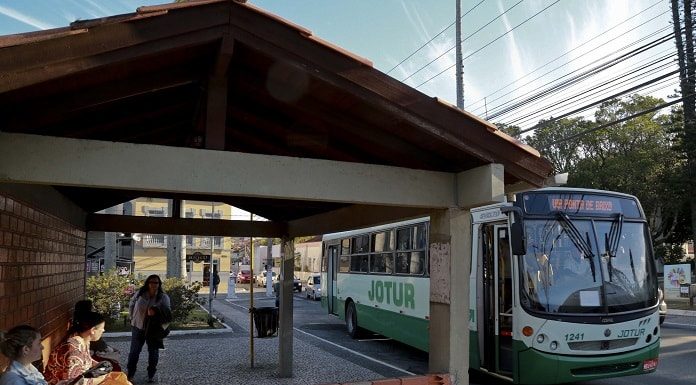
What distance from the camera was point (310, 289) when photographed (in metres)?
32.2

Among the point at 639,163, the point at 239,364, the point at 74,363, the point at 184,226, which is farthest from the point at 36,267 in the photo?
the point at 639,163

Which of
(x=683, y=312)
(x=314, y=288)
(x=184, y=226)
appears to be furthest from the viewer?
(x=314, y=288)

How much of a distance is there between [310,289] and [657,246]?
24165mm

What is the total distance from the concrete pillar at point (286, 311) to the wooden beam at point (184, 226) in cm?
36

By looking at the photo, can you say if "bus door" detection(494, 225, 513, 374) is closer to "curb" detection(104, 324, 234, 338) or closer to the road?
the road

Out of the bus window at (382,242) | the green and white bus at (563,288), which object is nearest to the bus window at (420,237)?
the bus window at (382,242)

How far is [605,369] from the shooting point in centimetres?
770

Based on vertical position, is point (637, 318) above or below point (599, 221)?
below

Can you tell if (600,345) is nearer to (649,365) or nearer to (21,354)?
(649,365)

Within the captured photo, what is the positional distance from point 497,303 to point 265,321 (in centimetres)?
367

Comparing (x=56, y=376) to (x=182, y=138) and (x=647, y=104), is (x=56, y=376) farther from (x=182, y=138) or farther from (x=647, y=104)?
(x=647, y=104)

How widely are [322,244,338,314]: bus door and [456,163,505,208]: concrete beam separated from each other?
12226 millimetres

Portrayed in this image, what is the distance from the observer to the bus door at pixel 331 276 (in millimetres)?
17016

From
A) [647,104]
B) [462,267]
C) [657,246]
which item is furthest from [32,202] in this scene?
[657,246]
